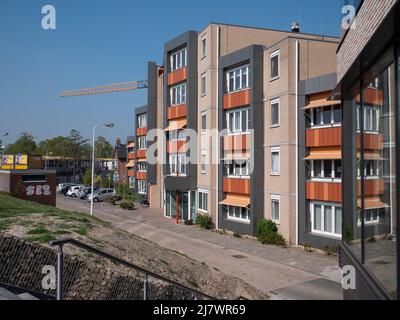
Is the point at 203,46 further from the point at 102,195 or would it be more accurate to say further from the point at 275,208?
the point at 102,195

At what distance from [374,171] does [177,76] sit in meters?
28.5

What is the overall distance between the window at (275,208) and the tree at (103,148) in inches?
4666

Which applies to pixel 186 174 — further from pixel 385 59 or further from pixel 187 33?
pixel 385 59

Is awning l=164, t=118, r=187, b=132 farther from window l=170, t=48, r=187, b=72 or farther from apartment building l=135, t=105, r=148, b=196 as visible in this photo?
apartment building l=135, t=105, r=148, b=196

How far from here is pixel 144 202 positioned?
47031mm

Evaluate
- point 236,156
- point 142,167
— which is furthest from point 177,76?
point 142,167

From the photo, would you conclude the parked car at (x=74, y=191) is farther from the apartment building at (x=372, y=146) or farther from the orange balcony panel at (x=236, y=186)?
the apartment building at (x=372, y=146)

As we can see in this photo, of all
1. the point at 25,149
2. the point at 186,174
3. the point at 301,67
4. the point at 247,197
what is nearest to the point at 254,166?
the point at 247,197

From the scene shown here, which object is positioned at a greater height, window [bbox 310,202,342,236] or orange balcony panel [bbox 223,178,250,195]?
orange balcony panel [bbox 223,178,250,195]

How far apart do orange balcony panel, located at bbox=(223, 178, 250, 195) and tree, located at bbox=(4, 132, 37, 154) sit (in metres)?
81.6

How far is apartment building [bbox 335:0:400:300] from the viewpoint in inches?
209

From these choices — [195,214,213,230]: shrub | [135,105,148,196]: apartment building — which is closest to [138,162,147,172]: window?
[135,105,148,196]: apartment building

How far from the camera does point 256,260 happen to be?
66.2ft
